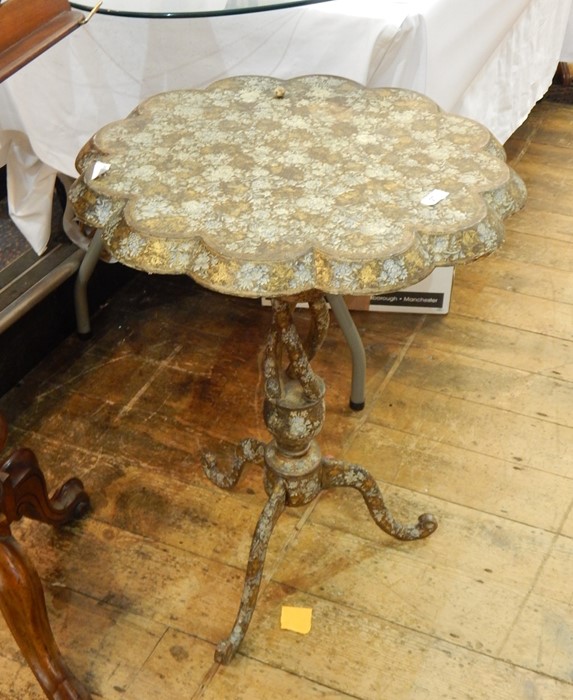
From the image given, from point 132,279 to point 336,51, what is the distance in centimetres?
89

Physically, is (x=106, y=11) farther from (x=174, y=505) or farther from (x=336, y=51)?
(x=174, y=505)

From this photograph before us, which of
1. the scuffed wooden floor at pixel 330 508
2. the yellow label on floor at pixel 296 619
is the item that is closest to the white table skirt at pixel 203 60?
the scuffed wooden floor at pixel 330 508

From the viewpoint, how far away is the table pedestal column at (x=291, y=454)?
54.2 inches

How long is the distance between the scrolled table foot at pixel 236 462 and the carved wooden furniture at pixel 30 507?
0.23 metres

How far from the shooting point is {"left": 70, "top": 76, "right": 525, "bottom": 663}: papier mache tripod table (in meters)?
1.09

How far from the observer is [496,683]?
1408mm

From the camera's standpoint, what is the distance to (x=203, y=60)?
1.64m

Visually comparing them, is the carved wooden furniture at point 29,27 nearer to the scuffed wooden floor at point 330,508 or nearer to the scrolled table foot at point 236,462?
the scrolled table foot at point 236,462

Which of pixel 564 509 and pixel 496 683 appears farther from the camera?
pixel 564 509

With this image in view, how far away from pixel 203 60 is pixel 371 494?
A: 0.82 m

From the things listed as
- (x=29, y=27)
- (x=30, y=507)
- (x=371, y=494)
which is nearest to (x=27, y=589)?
(x=30, y=507)

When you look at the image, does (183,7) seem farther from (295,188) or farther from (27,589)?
(27,589)

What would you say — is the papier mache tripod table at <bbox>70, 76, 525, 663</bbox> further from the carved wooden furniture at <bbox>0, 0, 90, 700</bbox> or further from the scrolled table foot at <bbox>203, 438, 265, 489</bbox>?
the carved wooden furniture at <bbox>0, 0, 90, 700</bbox>

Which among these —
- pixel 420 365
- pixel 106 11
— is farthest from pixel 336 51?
pixel 420 365
